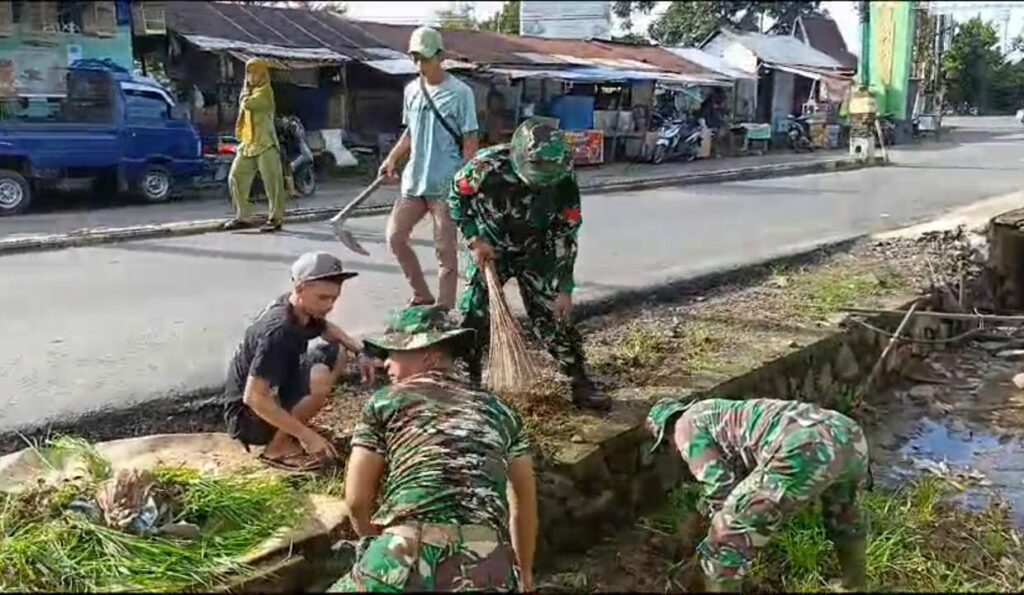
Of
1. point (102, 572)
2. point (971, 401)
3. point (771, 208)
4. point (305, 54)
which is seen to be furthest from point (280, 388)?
point (305, 54)

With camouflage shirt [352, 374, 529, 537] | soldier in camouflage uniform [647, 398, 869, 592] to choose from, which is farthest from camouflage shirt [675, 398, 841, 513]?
camouflage shirt [352, 374, 529, 537]

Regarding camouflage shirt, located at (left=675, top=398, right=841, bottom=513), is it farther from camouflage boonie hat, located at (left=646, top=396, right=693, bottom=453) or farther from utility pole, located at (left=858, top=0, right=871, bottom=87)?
utility pole, located at (left=858, top=0, right=871, bottom=87)

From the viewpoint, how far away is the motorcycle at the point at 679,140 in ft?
27.8

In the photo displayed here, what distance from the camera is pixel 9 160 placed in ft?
37.3

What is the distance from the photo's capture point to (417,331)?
10.4 ft

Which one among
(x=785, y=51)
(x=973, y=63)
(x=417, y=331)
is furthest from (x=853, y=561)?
(x=785, y=51)

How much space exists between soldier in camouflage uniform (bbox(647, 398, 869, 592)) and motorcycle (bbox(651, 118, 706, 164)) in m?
5.08

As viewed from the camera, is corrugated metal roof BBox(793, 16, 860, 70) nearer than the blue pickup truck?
Yes

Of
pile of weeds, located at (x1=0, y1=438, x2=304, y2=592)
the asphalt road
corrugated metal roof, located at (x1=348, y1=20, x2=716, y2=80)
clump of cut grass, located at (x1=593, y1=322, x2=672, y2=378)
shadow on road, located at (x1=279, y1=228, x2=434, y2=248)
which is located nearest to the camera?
pile of weeds, located at (x1=0, y1=438, x2=304, y2=592)

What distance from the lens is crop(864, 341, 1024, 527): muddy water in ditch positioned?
18.2ft

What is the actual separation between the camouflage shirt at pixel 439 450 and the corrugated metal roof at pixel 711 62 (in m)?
4.14

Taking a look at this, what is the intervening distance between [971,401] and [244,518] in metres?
5.36

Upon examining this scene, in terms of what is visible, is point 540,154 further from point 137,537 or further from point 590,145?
point 590,145

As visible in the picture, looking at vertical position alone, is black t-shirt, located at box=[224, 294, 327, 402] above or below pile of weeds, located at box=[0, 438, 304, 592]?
above
